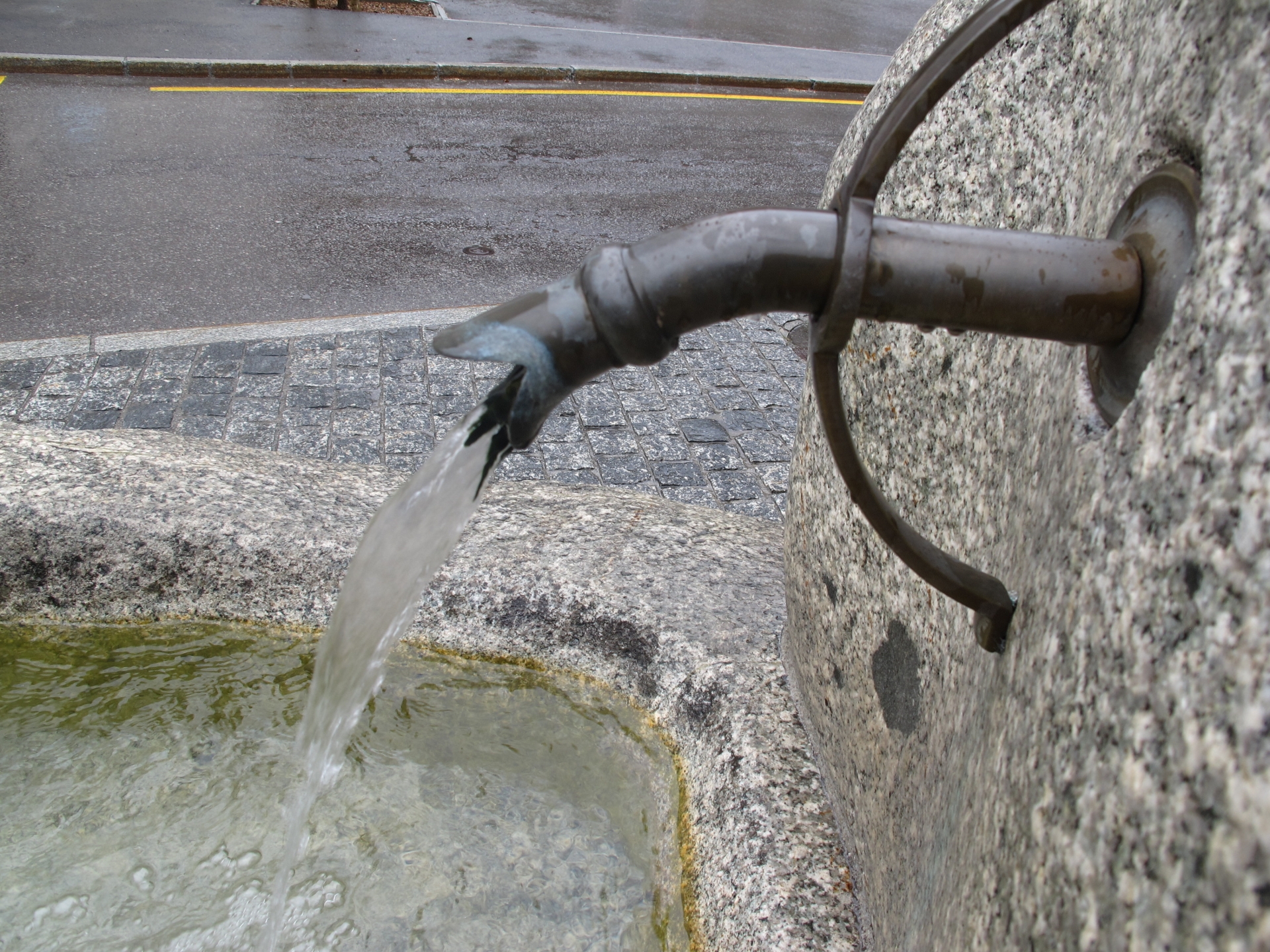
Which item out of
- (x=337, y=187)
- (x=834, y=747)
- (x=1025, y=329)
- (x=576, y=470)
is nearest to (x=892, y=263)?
(x=1025, y=329)

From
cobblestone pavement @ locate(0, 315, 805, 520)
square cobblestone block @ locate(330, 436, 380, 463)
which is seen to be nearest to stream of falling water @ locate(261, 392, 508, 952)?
square cobblestone block @ locate(330, 436, 380, 463)

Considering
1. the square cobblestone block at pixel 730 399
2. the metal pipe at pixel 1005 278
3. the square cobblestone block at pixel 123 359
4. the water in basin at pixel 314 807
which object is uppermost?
the square cobblestone block at pixel 730 399

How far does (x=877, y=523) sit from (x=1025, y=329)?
0.95ft

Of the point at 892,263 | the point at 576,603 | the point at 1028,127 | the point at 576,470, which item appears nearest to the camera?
the point at 892,263

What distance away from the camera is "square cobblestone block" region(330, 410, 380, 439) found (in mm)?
4090

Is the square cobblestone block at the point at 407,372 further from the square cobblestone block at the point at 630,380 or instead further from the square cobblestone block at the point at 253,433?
the square cobblestone block at the point at 630,380

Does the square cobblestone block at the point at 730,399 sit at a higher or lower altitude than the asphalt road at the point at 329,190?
lower

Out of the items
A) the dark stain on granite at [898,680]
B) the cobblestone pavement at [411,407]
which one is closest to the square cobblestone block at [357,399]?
the cobblestone pavement at [411,407]

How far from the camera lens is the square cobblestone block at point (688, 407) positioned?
4441 mm

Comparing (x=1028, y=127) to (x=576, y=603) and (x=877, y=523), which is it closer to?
(x=877, y=523)

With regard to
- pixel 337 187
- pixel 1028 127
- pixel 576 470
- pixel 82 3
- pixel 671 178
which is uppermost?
pixel 82 3

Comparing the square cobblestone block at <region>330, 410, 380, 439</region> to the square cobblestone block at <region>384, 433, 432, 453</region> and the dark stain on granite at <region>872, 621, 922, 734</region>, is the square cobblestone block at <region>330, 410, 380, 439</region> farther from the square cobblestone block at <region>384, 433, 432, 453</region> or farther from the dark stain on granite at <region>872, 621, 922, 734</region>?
the dark stain on granite at <region>872, 621, 922, 734</region>

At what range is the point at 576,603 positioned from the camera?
2.56 m

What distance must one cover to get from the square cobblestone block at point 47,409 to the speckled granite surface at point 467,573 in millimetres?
1239
